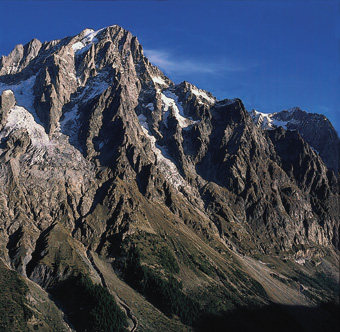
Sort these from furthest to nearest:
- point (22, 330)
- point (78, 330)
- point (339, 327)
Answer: point (78, 330), point (22, 330), point (339, 327)

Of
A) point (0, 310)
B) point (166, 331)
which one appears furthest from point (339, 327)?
point (0, 310)

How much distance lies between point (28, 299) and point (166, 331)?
76.3m

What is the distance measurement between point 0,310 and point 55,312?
29639 mm

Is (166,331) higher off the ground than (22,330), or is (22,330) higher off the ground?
(166,331)

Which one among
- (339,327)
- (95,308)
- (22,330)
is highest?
(339,327)

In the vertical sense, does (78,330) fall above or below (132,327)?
below

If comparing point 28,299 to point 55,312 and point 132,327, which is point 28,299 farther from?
point 132,327

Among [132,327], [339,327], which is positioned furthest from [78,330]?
[339,327]

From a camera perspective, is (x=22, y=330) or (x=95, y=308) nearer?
(x=22, y=330)

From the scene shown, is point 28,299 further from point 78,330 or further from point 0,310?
point 78,330

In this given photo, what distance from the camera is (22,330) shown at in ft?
566

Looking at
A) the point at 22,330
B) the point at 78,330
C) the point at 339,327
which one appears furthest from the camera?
the point at 78,330

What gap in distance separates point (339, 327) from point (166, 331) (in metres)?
136

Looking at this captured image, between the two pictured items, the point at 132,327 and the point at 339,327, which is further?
the point at 132,327
